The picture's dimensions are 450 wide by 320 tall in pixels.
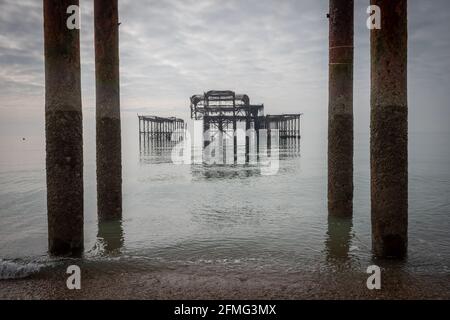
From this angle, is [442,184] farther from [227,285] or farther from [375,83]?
[227,285]

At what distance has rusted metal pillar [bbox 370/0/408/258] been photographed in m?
4.28

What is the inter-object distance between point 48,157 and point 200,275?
8.12 ft

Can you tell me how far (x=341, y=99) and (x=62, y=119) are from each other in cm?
→ 448

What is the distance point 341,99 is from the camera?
6371mm

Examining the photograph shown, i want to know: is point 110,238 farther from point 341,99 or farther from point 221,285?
point 341,99

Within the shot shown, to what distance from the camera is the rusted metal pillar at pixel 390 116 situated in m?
4.28

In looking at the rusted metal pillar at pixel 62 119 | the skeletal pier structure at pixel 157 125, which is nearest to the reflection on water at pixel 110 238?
the rusted metal pillar at pixel 62 119

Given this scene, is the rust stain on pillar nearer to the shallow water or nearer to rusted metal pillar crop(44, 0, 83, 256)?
the shallow water

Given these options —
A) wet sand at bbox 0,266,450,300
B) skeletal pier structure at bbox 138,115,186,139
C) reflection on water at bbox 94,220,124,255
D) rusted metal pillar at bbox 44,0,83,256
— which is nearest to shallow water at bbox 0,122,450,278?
reflection on water at bbox 94,220,124,255

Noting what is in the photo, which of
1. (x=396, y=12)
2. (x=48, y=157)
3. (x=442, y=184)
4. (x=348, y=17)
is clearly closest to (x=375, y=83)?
(x=396, y=12)

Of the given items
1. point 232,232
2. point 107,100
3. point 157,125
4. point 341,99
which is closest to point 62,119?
point 107,100

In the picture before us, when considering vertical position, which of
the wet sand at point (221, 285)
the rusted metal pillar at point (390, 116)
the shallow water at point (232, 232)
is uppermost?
the rusted metal pillar at point (390, 116)

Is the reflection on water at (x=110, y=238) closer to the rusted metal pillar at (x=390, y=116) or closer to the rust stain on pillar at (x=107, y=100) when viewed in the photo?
the rust stain on pillar at (x=107, y=100)

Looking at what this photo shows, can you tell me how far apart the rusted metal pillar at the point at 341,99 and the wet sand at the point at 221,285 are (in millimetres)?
2411
